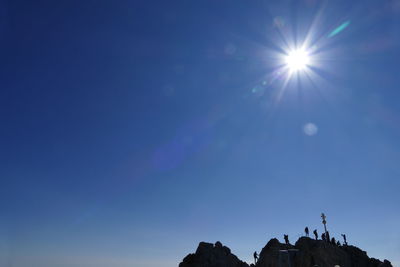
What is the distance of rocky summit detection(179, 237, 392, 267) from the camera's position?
61.7m

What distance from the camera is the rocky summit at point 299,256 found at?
61.7 m

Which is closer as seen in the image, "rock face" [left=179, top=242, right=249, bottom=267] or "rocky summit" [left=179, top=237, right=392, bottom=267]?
"rocky summit" [left=179, top=237, right=392, bottom=267]

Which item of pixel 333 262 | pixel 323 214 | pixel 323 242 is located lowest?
pixel 333 262

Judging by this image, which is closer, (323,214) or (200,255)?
(323,214)

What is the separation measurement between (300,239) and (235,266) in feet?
64.8

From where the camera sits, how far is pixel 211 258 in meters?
75.1

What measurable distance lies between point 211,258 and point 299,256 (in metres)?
22.0

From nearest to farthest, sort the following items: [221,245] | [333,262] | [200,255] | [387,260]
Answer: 1. [333,262]
2. [387,260]
3. [200,255]
4. [221,245]

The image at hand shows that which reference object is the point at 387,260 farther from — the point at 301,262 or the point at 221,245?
the point at 221,245

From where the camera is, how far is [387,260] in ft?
219

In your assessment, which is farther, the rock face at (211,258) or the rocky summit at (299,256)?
the rock face at (211,258)

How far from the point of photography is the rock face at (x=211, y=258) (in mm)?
73688

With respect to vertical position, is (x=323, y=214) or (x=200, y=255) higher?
(x=323, y=214)

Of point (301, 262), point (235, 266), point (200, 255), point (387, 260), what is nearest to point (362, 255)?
point (387, 260)
